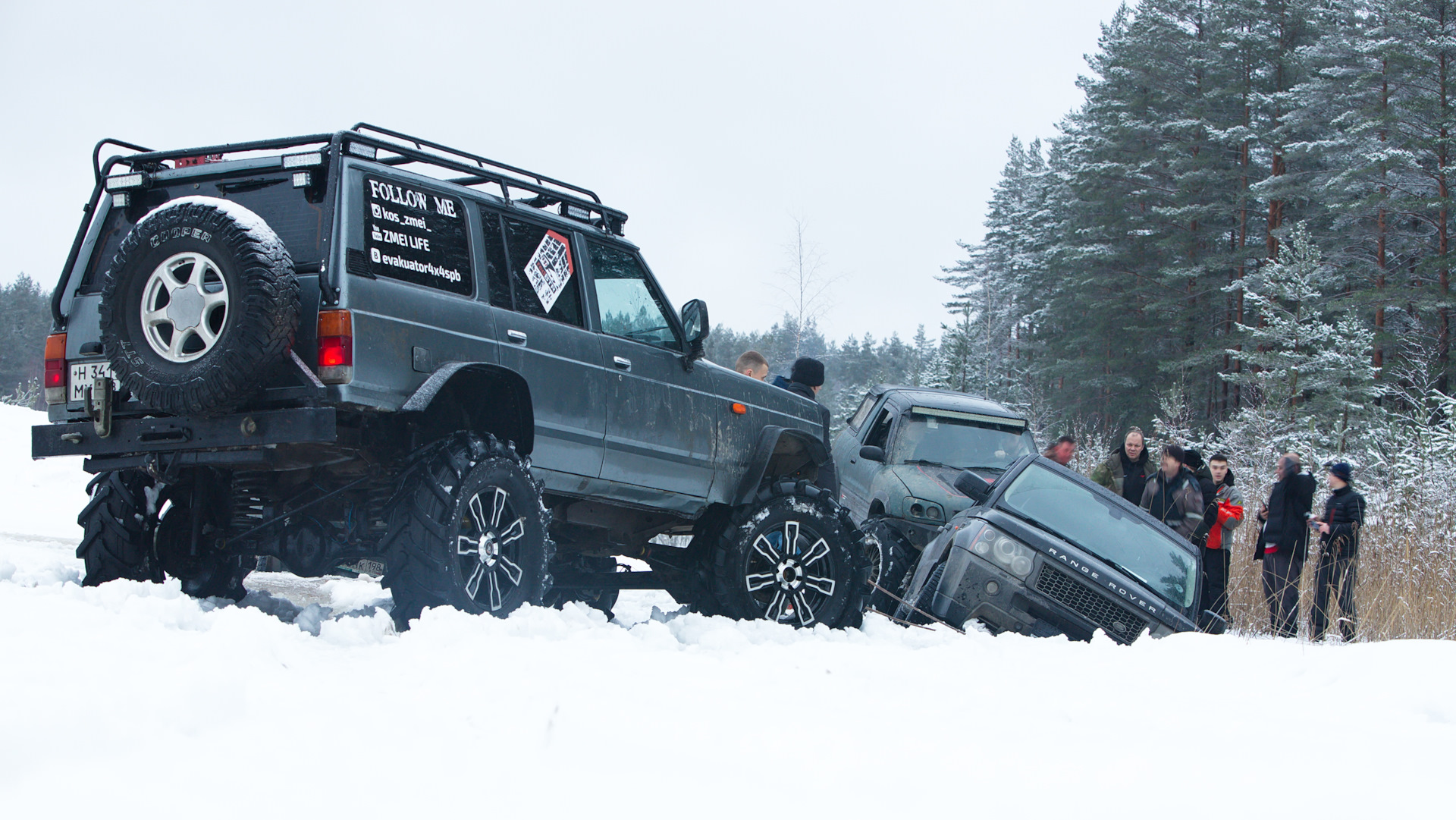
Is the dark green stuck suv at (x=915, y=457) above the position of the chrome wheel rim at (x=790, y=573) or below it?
above

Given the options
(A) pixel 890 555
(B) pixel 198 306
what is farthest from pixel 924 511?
(B) pixel 198 306

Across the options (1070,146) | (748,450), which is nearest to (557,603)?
(748,450)

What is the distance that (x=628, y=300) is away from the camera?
245 inches

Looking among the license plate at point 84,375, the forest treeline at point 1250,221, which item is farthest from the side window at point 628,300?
the forest treeline at point 1250,221

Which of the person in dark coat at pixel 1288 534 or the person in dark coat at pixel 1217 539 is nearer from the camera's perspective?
the person in dark coat at pixel 1288 534

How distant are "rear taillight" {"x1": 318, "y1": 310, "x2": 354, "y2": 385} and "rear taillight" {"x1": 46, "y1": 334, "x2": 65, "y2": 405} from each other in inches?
58.6

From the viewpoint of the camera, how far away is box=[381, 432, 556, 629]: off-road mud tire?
4551mm

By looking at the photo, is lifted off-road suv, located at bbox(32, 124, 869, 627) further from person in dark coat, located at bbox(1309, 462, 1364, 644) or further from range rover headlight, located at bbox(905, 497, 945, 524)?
person in dark coat, located at bbox(1309, 462, 1364, 644)

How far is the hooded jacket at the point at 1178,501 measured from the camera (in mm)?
9430

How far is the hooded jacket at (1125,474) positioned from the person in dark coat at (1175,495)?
271mm

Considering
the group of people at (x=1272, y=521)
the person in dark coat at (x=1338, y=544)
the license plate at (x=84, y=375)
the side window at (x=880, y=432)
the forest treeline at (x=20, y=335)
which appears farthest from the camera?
the forest treeline at (x=20, y=335)

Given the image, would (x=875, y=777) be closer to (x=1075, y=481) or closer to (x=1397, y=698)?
(x=1397, y=698)

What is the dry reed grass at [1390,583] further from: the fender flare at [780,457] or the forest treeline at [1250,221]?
the forest treeline at [1250,221]

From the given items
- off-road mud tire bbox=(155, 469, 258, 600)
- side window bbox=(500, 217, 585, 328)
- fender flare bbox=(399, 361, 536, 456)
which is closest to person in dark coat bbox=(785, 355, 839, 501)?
side window bbox=(500, 217, 585, 328)
